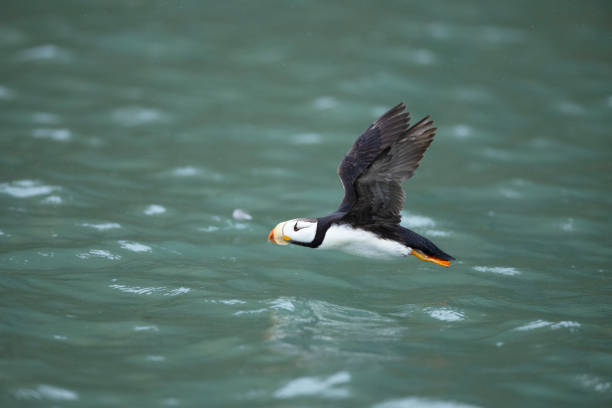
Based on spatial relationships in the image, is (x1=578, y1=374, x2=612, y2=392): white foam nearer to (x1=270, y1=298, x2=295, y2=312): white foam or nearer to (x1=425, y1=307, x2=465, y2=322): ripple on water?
(x1=425, y1=307, x2=465, y2=322): ripple on water

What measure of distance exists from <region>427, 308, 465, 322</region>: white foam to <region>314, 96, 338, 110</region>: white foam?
17.4ft

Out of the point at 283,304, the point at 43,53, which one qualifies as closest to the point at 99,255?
the point at 283,304

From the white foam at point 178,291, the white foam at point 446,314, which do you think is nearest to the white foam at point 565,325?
the white foam at point 446,314

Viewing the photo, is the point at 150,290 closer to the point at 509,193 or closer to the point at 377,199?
the point at 377,199

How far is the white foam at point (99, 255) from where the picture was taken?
672cm

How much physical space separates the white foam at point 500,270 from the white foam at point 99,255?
3.39 metres

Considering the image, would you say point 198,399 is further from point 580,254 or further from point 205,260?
point 580,254

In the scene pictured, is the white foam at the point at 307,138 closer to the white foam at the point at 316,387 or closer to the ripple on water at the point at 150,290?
the ripple on water at the point at 150,290

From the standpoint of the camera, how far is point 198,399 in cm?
449

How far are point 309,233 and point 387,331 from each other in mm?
1070

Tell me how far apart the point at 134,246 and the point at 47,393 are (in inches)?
102

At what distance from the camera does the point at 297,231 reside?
6.08m

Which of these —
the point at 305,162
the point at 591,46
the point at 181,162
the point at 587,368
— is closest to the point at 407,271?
the point at 587,368

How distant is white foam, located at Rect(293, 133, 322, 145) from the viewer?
9977mm
